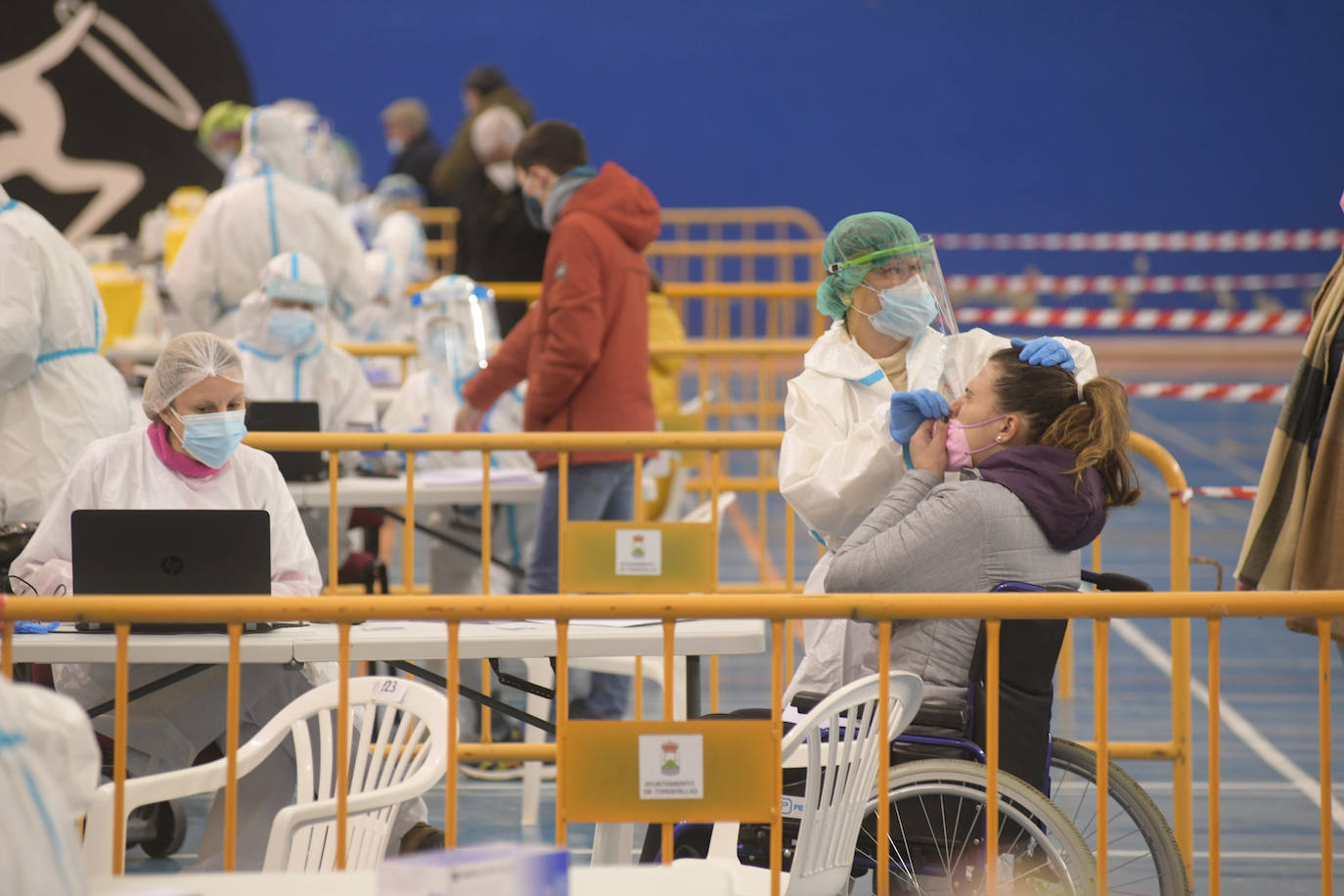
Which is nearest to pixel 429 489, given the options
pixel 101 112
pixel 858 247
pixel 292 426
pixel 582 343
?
pixel 292 426

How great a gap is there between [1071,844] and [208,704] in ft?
6.44

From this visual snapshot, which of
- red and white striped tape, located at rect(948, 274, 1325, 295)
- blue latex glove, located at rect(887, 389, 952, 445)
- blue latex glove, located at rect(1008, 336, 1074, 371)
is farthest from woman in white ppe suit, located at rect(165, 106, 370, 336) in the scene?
red and white striped tape, located at rect(948, 274, 1325, 295)

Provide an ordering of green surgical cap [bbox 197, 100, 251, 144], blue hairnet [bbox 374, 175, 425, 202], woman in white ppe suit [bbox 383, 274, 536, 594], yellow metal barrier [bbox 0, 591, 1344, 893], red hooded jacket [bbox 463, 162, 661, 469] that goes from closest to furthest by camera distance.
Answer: yellow metal barrier [bbox 0, 591, 1344, 893]
red hooded jacket [bbox 463, 162, 661, 469]
woman in white ppe suit [bbox 383, 274, 536, 594]
green surgical cap [bbox 197, 100, 251, 144]
blue hairnet [bbox 374, 175, 425, 202]

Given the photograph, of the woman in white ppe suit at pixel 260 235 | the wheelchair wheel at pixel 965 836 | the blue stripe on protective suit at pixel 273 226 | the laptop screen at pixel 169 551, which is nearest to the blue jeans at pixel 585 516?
the laptop screen at pixel 169 551

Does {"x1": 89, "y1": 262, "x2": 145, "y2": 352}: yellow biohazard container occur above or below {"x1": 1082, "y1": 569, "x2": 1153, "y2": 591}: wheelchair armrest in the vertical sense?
above

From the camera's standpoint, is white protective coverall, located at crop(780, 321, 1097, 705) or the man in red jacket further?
the man in red jacket

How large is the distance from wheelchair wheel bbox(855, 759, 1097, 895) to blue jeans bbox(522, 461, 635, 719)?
6.92ft

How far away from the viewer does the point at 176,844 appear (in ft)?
14.8

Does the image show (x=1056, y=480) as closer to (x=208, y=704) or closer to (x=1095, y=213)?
(x=208, y=704)

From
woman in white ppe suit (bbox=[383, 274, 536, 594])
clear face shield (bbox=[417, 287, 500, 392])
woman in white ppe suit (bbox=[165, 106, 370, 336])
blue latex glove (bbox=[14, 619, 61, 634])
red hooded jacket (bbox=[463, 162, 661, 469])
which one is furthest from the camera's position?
woman in white ppe suit (bbox=[165, 106, 370, 336])

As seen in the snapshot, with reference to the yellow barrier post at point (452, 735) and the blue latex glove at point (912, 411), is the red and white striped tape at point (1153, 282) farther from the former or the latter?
the yellow barrier post at point (452, 735)

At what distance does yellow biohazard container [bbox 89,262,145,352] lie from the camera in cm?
922

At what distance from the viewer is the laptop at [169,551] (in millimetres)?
3416

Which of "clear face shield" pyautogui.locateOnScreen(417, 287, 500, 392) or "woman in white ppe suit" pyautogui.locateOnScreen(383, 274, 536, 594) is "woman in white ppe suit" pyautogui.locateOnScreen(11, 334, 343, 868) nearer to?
"woman in white ppe suit" pyautogui.locateOnScreen(383, 274, 536, 594)
